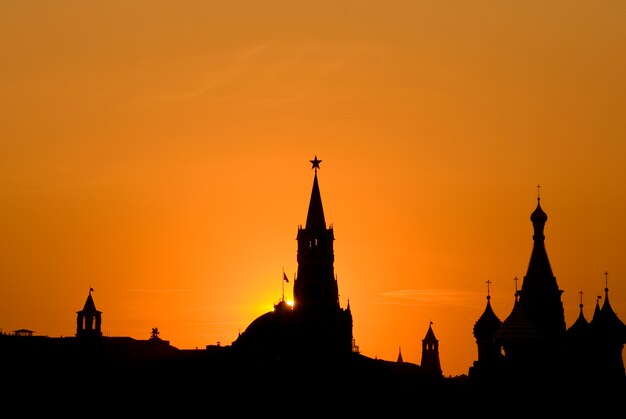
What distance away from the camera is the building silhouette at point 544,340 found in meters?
182

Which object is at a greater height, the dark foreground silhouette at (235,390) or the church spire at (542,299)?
the church spire at (542,299)

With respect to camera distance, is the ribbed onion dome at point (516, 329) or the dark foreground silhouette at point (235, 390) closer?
the ribbed onion dome at point (516, 329)

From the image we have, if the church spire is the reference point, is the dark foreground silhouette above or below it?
below

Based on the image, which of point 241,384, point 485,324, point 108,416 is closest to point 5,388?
point 108,416

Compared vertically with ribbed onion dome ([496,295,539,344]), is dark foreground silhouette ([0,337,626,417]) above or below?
below

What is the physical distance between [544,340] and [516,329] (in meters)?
4.86

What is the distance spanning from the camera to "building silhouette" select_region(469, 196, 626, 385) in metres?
182

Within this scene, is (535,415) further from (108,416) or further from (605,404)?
(108,416)

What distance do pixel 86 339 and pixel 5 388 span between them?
14318 millimetres

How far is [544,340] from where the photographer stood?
605 ft

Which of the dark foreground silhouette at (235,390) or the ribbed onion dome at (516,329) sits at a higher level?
the ribbed onion dome at (516,329)

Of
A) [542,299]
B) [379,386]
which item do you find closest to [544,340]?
Answer: [542,299]

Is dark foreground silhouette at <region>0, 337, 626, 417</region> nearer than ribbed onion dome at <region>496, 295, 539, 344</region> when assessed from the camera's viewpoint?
No

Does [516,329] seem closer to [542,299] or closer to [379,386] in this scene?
[542,299]
